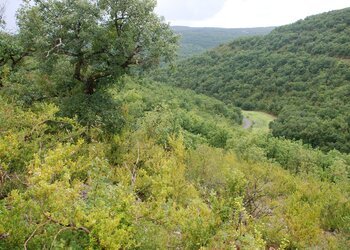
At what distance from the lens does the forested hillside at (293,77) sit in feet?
186

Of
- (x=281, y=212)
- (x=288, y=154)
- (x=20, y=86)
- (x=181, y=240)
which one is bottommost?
(x=288, y=154)

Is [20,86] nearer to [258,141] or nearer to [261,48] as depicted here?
[258,141]

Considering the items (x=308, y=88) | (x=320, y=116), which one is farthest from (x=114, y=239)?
(x=308, y=88)

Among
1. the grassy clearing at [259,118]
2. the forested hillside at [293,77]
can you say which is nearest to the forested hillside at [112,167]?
the forested hillside at [293,77]

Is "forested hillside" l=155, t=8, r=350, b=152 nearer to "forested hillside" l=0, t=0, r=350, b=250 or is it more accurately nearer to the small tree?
"forested hillside" l=0, t=0, r=350, b=250

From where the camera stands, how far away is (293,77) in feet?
249

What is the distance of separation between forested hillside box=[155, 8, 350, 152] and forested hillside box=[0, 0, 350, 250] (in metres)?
41.3

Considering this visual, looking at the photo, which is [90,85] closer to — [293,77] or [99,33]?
[99,33]

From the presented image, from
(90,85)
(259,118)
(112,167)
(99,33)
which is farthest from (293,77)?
(112,167)


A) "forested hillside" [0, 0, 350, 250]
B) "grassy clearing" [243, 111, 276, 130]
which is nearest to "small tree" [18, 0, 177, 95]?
"forested hillside" [0, 0, 350, 250]

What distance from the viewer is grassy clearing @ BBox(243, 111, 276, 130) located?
66.4m

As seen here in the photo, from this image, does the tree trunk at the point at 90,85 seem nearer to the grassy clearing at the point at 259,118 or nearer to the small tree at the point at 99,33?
the small tree at the point at 99,33

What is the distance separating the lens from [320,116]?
59.7 m

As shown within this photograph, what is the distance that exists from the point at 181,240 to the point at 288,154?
29253 millimetres
